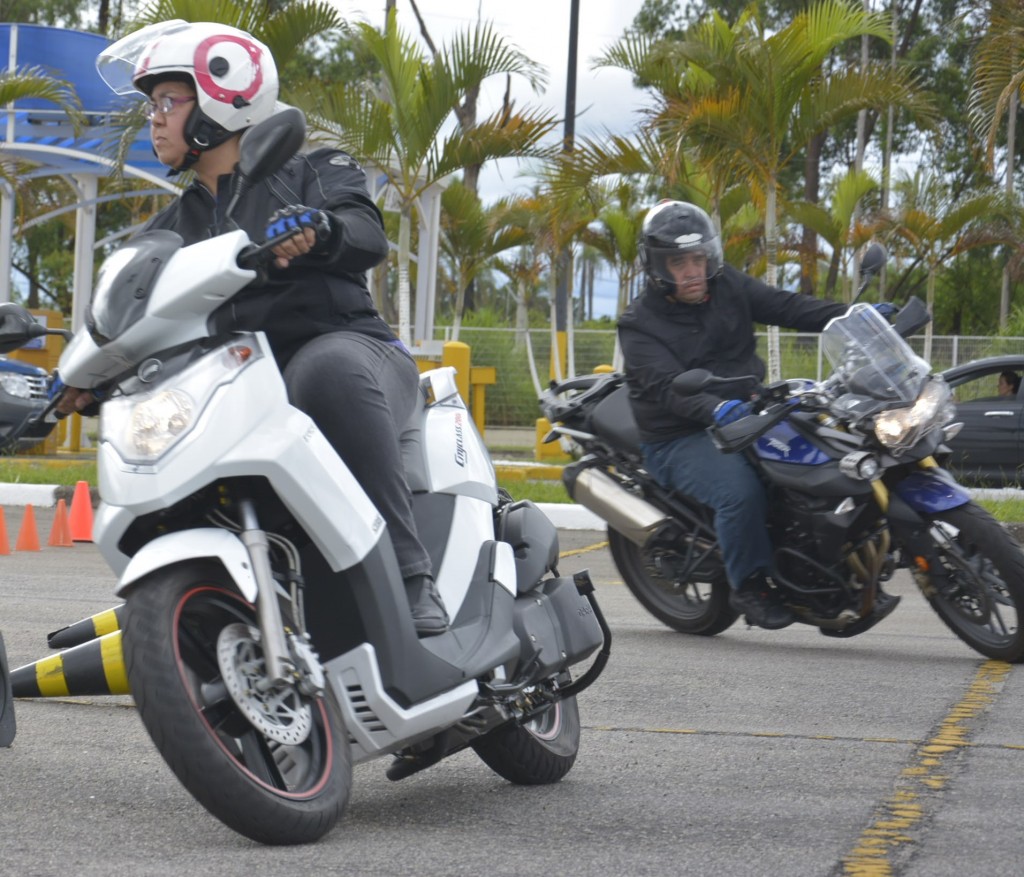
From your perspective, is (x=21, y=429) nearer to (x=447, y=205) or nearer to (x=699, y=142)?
(x=699, y=142)

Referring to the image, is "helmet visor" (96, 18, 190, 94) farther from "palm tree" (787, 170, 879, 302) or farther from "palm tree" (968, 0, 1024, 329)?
"palm tree" (787, 170, 879, 302)

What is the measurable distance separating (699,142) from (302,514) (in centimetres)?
1367

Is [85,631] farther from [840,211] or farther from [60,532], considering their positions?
[840,211]

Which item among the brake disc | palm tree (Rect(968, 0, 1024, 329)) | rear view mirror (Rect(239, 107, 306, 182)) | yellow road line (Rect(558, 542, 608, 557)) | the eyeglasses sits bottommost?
yellow road line (Rect(558, 542, 608, 557))

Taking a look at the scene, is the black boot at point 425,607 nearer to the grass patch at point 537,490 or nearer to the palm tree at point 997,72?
the grass patch at point 537,490

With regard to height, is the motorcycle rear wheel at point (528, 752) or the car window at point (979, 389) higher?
the car window at point (979, 389)

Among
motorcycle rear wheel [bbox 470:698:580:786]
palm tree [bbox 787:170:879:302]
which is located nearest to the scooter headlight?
motorcycle rear wheel [bbox 470:698:580:786]

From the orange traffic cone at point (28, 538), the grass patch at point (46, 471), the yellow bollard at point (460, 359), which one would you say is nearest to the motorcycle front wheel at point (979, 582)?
the orange traffic cone at point (28, 538)

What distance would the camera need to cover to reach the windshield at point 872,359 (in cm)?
639

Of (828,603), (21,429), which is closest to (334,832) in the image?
(21,429)

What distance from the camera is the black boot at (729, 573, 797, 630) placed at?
22.0 ft

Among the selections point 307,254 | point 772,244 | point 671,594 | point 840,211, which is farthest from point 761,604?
point 840,211

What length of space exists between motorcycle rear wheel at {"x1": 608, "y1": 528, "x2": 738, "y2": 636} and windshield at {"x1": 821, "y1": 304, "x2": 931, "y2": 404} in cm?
113

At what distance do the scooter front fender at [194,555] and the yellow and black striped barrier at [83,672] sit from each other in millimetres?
635
